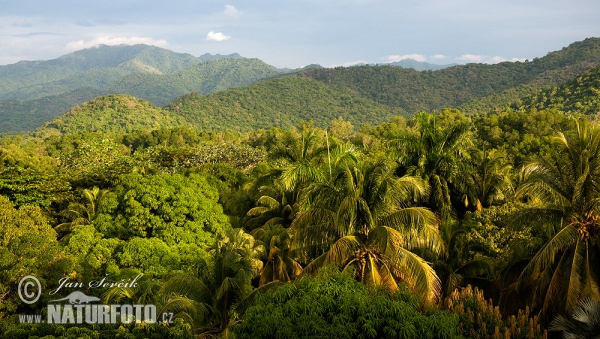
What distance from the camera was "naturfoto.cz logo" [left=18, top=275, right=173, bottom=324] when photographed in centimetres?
942

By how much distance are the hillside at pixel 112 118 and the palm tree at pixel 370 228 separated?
4542 inches

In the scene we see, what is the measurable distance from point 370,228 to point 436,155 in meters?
6.55

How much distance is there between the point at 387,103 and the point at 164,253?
169365mm

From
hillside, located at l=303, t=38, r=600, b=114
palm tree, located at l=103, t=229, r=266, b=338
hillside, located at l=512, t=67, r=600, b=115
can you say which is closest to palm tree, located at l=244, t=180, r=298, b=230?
palm tree, located at l=103, t=229, r=266, b=338

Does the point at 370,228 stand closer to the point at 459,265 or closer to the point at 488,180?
the point at 459,265

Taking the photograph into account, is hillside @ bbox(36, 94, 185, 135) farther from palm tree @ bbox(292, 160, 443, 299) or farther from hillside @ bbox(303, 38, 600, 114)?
palm tree @ bbox(292, 160, 443, 299)

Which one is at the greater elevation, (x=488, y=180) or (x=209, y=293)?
(x=488, y=180)

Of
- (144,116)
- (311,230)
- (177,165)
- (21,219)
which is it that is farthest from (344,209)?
(144,116)

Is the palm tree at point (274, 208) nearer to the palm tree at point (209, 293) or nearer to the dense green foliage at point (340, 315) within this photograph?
the palm tree at point (209, 293)

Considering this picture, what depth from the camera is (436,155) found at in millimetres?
16109

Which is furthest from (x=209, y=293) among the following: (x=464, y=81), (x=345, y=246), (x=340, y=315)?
(x=464, y=81)

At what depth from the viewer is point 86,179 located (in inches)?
1218

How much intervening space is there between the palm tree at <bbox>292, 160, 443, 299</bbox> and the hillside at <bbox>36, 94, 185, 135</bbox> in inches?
4542

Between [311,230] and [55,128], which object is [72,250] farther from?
[55,128]
